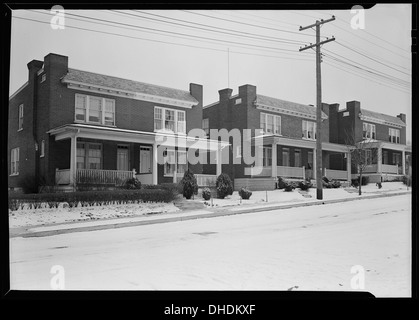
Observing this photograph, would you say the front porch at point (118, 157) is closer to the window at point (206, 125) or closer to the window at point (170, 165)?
the window at point (170, 165)

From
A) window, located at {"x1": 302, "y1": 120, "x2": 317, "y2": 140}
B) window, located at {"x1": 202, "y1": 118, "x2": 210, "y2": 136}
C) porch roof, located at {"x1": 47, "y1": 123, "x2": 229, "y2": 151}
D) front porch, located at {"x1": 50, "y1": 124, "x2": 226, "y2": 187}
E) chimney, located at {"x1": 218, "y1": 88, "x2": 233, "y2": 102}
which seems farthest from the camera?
window, located at {"x1": 302, "y1": 120, "x2": 317, "y2": 140}

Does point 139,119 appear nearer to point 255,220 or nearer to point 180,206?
point 180,206

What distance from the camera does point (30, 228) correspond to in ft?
20.9

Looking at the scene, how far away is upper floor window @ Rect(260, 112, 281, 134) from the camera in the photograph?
13.2m

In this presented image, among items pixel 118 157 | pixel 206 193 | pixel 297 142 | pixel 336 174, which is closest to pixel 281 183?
pixel 336 174

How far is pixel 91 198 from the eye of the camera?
9.55 meters

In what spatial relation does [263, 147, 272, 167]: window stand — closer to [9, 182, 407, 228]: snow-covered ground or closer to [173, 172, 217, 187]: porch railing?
[9, 182, 407, 228]: snow-covered ground

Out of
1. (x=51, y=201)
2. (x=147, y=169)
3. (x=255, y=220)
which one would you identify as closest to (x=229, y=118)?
(x=255, y=220)

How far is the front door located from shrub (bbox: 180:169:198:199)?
7.20 ft

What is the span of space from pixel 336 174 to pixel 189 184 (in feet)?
18.7

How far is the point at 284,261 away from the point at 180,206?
6.55 m

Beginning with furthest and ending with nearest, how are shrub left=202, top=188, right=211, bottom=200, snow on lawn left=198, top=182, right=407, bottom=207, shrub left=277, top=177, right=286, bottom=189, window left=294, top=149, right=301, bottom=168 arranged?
window left=294, top=149, right=301, bottom=168
shrub left=277, top=177, right=286, bottom=189
snow on lawn left=198, top=182, right=407, bottom=207
shrub left=202, top=188, right=211, bottom=200

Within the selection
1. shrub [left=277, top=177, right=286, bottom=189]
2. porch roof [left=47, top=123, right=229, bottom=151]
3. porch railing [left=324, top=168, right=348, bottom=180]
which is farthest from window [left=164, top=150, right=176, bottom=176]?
porch railing [left=324, top=168, right=348, bottom=180]

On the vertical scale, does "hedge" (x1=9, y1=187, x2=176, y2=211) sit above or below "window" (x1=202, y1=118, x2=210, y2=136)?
below
